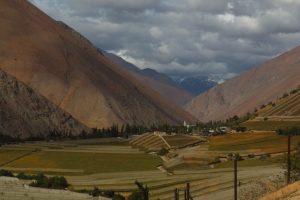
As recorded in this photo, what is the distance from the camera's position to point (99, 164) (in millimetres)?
145625

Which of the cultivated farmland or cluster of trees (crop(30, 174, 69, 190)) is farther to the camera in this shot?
cluster of trees (crop(30, 174, 69, 190))

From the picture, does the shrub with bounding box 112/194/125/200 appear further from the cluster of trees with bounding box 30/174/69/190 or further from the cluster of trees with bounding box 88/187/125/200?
the cluster of trees with bounding box 30/174/69/190

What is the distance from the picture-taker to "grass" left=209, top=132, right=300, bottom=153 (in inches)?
5438

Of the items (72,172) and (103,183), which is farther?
(72,172)

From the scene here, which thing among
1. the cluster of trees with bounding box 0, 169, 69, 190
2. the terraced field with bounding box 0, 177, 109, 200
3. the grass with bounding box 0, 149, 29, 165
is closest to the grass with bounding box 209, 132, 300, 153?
the cluster of trees with bounding box 0, 169, 69, 190

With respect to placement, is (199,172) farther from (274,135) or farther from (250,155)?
(274,135)

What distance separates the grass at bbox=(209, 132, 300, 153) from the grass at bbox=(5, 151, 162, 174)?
1780 cm

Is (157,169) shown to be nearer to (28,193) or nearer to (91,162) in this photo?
(91,162)

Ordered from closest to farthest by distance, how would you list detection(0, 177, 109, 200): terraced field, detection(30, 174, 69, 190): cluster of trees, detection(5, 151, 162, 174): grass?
1. detection(0, 177, 109, 200): terraced field
2. detection(30, 174, 69, 190): cluster of trees
3. detection(5, 151, 162, 174): grass

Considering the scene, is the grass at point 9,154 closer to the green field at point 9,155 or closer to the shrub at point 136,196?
the green field at point 9,155

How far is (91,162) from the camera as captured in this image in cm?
15062

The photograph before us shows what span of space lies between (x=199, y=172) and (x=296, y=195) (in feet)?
237

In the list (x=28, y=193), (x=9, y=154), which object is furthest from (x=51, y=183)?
(x=9, y=154)

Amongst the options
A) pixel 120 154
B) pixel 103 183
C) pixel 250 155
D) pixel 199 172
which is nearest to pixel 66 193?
pixel 103 183
